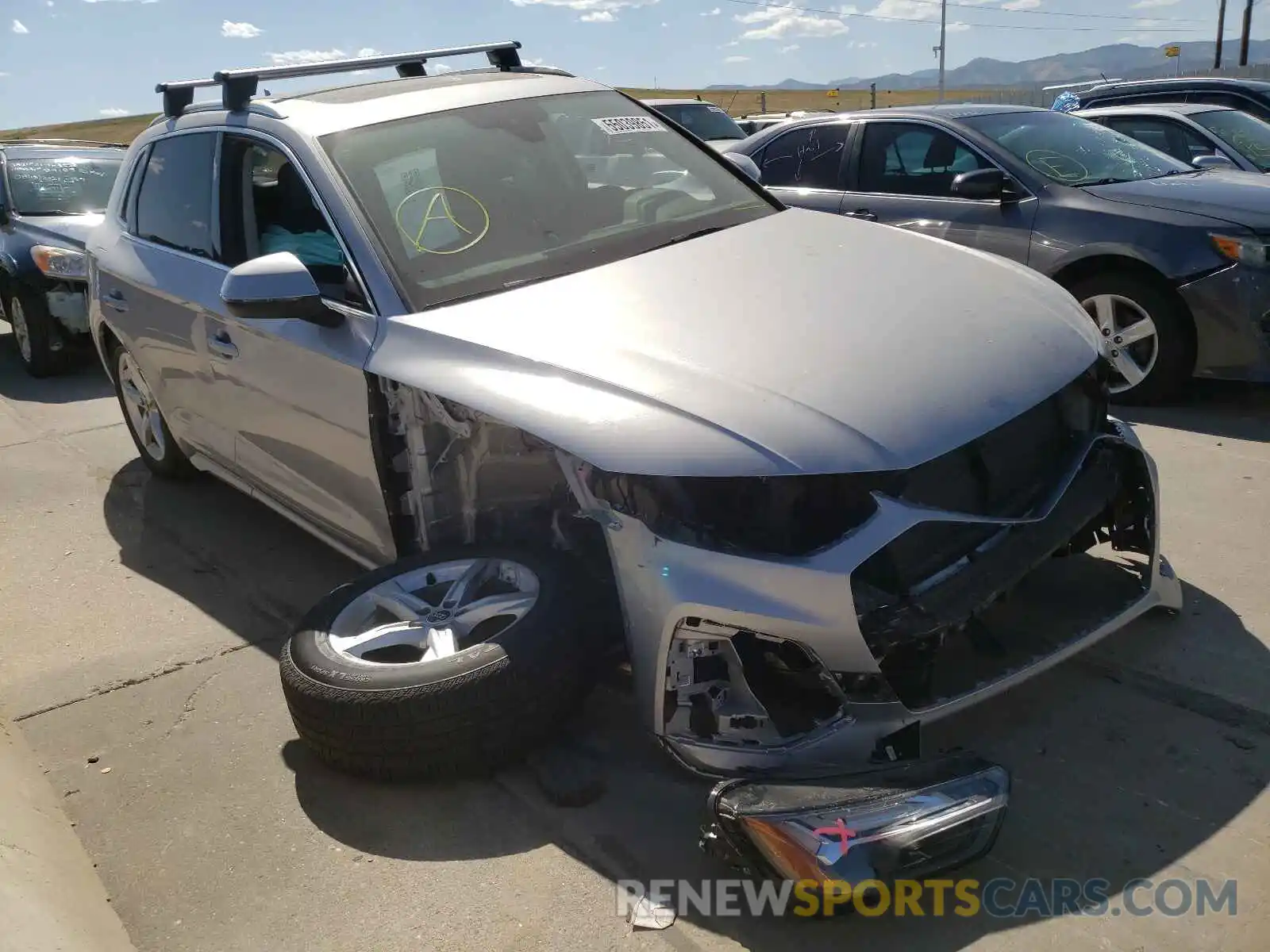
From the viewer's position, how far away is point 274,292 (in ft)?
10.9

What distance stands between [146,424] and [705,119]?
424 inches

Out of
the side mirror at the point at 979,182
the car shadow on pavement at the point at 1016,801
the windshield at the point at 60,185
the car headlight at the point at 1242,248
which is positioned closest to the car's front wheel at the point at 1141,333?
the car headlight at the point at 1242,248

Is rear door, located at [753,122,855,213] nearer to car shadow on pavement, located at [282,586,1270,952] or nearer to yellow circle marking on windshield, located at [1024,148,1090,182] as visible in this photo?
yellow circle marking on windshield, located at [1024,148,1090,182]

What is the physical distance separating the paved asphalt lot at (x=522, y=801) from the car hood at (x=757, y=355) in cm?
90

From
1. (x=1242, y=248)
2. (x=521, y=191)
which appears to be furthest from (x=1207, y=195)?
(x=521, y=191)

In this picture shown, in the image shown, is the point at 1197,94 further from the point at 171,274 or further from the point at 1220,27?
the point at 1220,27

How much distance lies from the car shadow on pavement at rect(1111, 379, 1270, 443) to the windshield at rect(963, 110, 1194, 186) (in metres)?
1.26

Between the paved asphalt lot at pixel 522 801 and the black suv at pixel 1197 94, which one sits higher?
the black suv at pixel 1197 94

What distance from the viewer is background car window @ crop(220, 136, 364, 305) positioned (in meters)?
3.61

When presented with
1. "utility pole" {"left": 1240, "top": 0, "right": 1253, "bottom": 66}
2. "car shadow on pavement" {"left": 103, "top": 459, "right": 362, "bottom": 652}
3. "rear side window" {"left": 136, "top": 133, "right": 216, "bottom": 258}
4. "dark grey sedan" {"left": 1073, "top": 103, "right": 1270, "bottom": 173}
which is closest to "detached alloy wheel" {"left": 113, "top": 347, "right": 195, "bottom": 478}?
"car shadow on pavement" {"left": 103, "top": 459, "right": 362, "bottom": 652}

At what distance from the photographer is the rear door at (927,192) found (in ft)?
20.5

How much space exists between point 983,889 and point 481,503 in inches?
70.4

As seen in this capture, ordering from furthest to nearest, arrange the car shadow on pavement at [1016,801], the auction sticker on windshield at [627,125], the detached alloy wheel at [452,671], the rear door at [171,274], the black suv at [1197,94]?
the black suv at [1197,94]
the rear door at [171,274]
the auction sticker on windshield at [627,125]
the detached alloy wheel at [452,671]
the car shadow on pavement at [1016,801]

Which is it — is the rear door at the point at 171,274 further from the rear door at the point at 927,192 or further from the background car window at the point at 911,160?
the background car window at the point at 911,160
